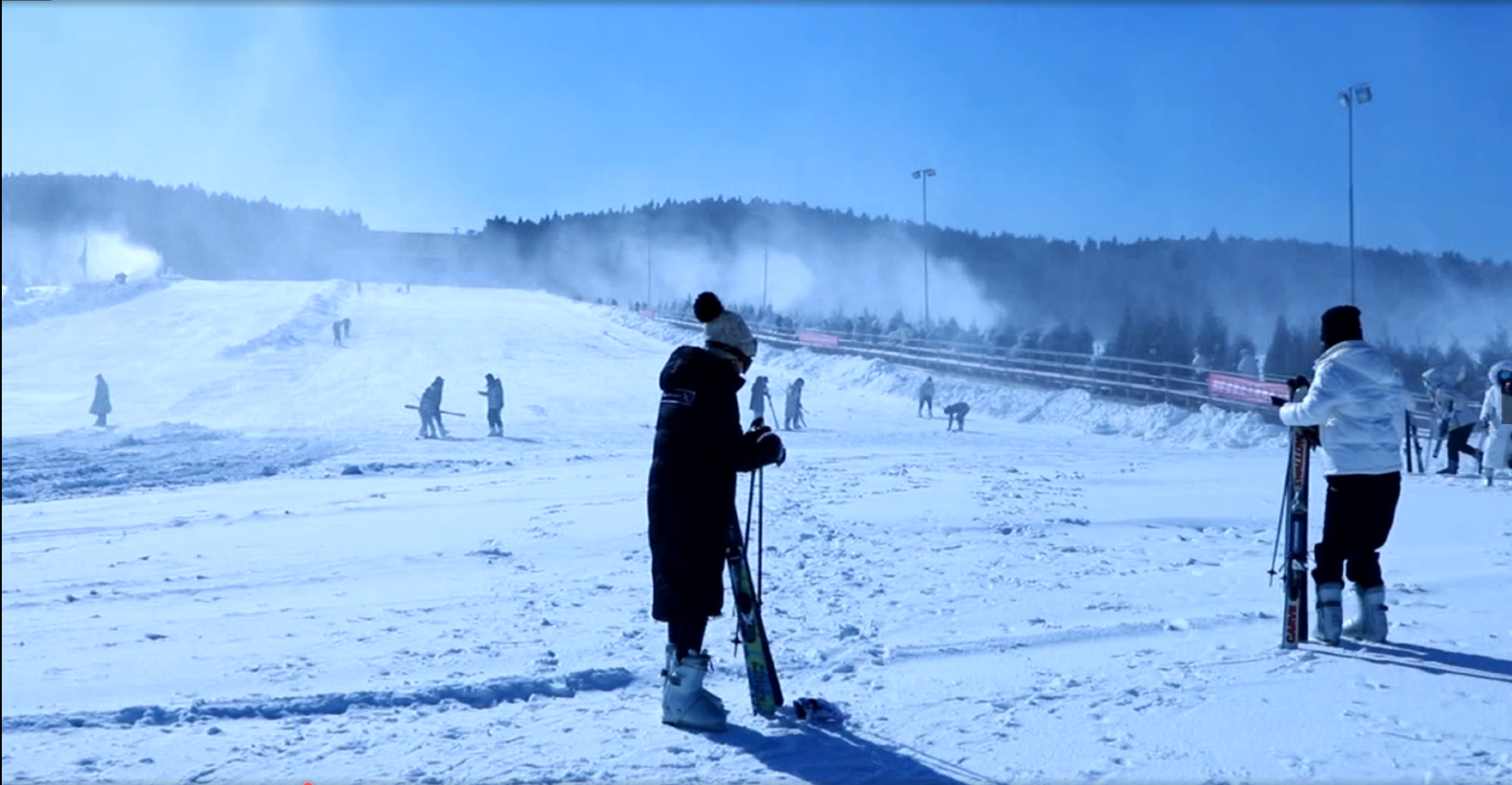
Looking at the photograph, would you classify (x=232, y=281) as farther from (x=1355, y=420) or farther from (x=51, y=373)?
(x=1355, y=420)

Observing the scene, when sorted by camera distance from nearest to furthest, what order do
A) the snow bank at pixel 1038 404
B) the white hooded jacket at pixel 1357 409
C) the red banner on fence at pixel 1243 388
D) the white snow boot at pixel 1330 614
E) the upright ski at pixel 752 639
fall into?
1. the upright ski at pixel 752 639
2. the white hooded jacket at pixel 1357 409
3. the white snow boot at pixel 1330 614
4. the snow bank at pixel 1038 404
5. the red banner on fence at pixel 1243 388

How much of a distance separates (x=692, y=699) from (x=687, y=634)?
0.82 feet

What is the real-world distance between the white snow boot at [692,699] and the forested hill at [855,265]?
26079 mm

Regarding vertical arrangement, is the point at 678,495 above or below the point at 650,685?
above

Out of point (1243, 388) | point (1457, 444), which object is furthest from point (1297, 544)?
point (1243, 388)

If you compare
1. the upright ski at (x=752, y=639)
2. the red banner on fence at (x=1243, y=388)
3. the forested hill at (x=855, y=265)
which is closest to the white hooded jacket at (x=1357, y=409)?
the upright ski at (x=752, y=639)

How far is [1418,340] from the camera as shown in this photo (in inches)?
1535

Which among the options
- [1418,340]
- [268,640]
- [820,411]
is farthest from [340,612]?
[1418,340]

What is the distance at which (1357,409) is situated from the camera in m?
5.71

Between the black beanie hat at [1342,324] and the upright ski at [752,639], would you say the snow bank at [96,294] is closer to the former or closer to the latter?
the upright ski at [752,639]

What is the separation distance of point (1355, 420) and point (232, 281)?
67232 mm

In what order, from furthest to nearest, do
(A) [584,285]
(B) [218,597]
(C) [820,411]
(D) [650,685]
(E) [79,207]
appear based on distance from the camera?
(A) [584,285], (C) [820,411], (E) [79,207], (B) [218,597], (D) [650,685]

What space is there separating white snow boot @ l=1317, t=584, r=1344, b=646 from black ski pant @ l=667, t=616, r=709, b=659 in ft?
10.4

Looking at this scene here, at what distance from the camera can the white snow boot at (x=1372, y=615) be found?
231 inches
